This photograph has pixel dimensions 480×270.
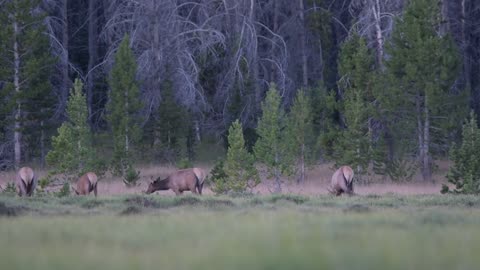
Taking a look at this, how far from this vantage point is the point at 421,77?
2909cm

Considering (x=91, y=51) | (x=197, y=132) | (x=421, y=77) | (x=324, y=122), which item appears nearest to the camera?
(x=421, y=77)

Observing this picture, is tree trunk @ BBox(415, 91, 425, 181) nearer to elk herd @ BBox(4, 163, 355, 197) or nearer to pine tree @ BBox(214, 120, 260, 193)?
pine tree @ BBox(214, 120, 260, 193)

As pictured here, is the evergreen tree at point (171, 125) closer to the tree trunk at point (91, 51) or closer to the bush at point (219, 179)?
the tree trunk at point (91, 51)

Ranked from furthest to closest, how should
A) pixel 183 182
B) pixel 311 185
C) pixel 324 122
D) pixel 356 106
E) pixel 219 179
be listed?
pixel 324 122
pixel 311 185
pixel 356 106
pixel 219 179
pixel 183 182

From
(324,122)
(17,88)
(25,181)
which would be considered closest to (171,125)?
(324,122)

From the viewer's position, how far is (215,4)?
39.9m

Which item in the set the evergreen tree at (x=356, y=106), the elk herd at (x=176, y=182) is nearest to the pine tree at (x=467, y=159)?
the elk herd at (x=176, y=182)

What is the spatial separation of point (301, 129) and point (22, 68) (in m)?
11.8

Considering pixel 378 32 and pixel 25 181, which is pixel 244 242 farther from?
pixel 378 32

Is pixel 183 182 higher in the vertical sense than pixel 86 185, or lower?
lower

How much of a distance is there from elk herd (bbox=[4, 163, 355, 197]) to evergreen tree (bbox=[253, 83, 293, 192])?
12.0 ft

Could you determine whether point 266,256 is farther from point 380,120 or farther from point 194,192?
point 380,120

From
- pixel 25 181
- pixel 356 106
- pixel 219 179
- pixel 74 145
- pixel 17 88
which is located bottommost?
pixel 219 179

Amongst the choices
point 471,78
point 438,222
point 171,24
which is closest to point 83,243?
point 438,222
